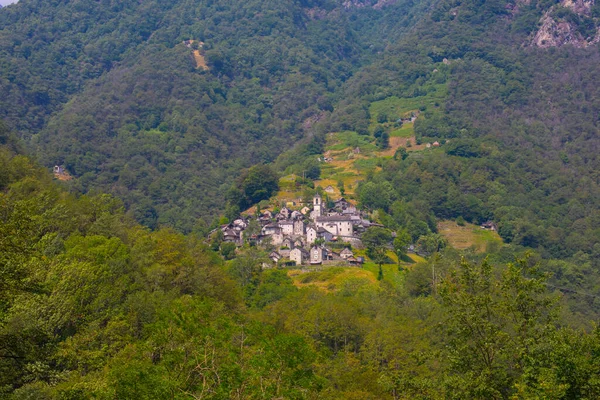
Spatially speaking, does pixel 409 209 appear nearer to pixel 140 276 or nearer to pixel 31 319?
pixel 140 276

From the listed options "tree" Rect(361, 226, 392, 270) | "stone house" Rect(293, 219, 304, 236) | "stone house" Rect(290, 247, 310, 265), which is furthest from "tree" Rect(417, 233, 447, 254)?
"stone house" Rect(290, 247, 310, 265)

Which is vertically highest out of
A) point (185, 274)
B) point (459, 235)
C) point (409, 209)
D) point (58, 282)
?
point (58, 282)

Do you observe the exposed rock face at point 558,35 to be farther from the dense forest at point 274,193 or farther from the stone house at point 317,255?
the stone house at point 317,255

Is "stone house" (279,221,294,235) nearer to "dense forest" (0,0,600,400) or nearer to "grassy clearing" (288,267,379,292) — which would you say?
"dense forest" (0,0,600,400)

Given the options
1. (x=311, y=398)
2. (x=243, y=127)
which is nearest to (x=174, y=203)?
(x=243, y=127)

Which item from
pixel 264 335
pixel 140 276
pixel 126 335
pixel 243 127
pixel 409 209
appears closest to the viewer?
pixel 264 335

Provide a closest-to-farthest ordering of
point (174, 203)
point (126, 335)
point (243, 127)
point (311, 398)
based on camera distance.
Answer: point (311, 398) → point (126, 335) → point (174, 203) → point (243, 127)

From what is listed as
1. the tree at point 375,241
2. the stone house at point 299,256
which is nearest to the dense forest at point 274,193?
the tree at point 375,241
